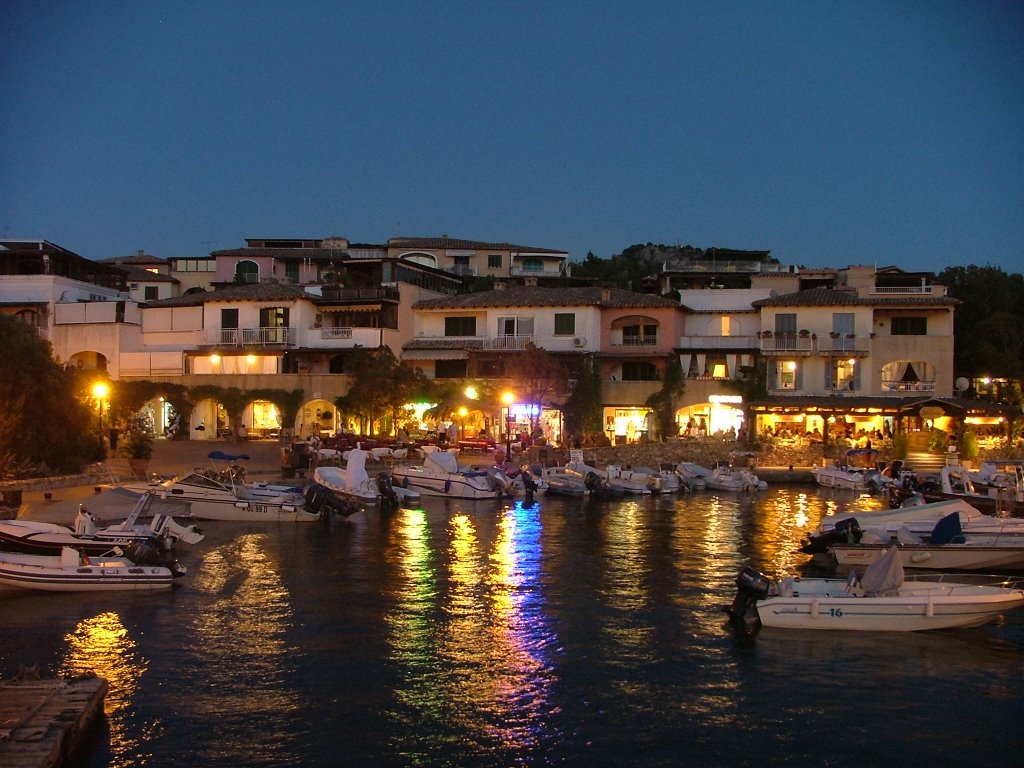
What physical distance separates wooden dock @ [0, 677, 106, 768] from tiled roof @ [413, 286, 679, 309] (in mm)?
44389

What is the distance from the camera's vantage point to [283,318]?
56.9m

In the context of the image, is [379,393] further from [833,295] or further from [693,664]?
[693,664]

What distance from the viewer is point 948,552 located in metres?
24.8

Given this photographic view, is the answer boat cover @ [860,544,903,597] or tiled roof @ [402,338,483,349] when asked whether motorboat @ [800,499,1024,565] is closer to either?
boat cover @ [860,544,903,597]

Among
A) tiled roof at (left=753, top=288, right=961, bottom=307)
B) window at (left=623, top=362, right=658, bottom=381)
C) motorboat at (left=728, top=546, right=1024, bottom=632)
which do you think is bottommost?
motorboat at (left=728, top=546, right=1024, bottom=632)

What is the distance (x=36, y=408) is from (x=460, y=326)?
100ft

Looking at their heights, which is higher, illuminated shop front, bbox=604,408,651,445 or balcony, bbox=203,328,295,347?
balcony, bbox=203,328,295,347

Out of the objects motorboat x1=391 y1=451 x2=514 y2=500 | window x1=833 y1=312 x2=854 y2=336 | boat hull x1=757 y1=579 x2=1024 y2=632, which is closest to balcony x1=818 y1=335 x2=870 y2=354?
window x1=833 y1=312 x2=854 y2=336

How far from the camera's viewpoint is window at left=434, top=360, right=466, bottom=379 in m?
58.1

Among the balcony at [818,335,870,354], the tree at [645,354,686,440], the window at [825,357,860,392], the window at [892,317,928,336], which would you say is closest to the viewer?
the tree at [645,354,686,440]

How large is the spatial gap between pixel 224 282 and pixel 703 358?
3547 centimetres

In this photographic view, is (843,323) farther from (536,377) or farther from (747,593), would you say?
(747,593)

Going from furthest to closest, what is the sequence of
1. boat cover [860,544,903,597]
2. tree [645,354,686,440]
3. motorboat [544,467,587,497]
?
tree [645,354,686,440], motorboat [544,467,587,497], boat cover [860,544,903,597]

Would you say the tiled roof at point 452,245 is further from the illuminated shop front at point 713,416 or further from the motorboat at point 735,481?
the motorboat at point 735,481
